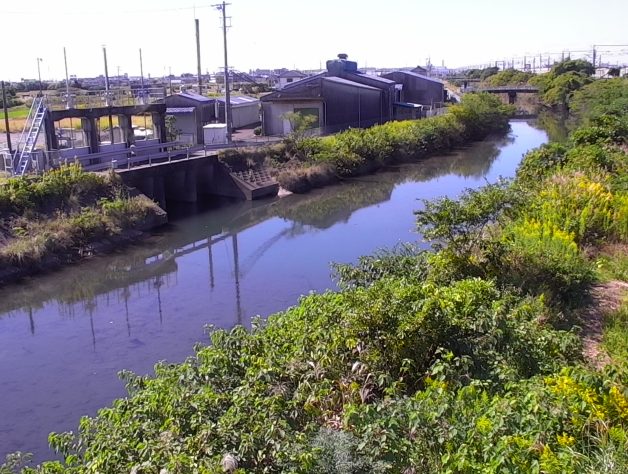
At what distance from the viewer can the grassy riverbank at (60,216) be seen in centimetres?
1861

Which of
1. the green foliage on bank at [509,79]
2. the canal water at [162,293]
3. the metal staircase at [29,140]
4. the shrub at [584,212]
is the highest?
the green foliage on bank at [509,79]

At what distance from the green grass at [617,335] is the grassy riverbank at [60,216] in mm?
15134

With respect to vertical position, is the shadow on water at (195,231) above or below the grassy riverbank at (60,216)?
below

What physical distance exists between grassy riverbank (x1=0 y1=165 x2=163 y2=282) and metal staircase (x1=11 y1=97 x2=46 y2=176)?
5.51ft

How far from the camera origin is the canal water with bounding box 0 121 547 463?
11.5 metres

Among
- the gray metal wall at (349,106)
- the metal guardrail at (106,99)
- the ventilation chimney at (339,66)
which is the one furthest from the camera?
the ventilation chimney at (339,66)

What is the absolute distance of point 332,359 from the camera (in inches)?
288

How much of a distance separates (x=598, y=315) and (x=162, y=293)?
10.9m

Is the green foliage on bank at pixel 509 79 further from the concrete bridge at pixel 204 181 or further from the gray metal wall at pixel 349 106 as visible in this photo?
the concrete bridge at pixel 204 181

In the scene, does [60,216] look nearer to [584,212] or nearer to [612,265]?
[584,212]

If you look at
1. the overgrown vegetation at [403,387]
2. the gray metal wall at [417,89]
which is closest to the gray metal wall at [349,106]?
the gray metal wall at [417,89]

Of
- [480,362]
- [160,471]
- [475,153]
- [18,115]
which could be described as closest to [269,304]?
[480,362]

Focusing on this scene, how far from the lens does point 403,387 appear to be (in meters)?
7.09

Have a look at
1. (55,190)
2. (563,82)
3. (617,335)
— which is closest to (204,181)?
(55,190)
